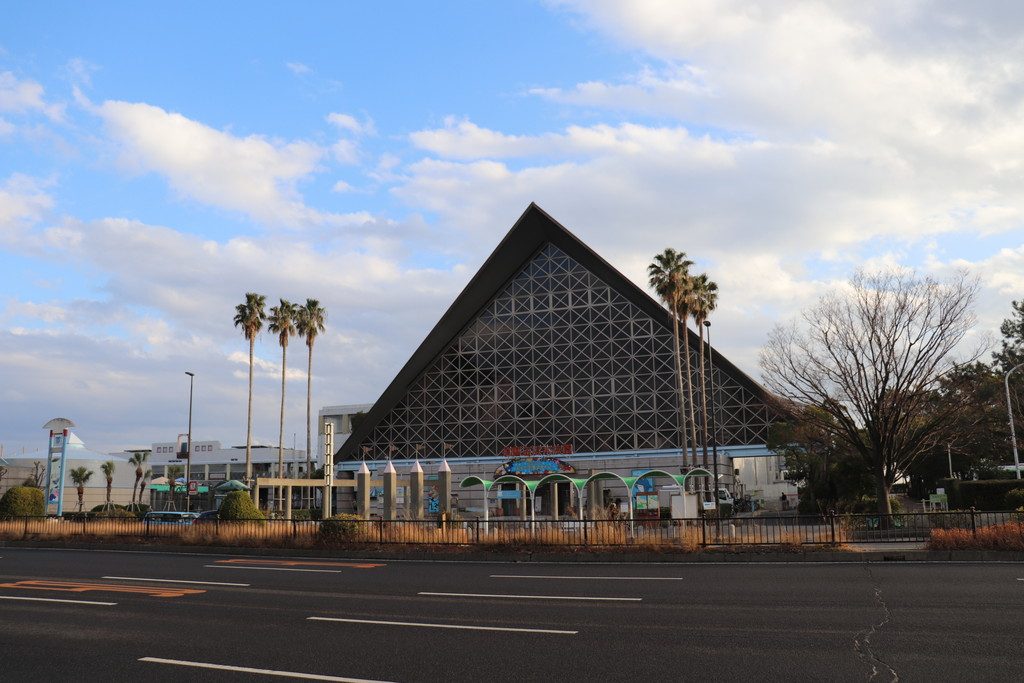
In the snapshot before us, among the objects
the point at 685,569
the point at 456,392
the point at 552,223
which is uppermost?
the point at 552,223

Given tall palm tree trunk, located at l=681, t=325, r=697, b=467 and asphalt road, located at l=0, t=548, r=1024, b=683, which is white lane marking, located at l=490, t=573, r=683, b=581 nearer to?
asphalt road, located at l=0, t=548, r=1024, b=683

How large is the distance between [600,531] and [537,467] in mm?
29730

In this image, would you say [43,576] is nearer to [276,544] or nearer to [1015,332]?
[276,544]

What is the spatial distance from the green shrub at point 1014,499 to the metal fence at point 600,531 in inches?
272

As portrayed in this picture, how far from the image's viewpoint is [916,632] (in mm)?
9641

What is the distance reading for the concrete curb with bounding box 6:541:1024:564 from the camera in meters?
18.4

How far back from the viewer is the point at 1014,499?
29422 mm

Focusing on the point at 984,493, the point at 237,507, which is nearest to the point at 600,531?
the point at 237,507

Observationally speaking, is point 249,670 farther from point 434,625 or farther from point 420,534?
point 420,534

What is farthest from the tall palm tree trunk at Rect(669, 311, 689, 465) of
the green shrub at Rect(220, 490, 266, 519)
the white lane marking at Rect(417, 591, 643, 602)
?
the white lane marking at Rect(417, 591, 643, 602)

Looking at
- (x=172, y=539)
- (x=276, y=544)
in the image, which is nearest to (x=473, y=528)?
(x=276, y=544)

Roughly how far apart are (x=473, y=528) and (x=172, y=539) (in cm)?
1075

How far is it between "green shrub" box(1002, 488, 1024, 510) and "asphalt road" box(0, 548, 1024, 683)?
1492 cm

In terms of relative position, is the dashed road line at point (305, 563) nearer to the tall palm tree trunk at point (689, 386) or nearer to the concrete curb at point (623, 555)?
the concrete curb at point (623, 555)
